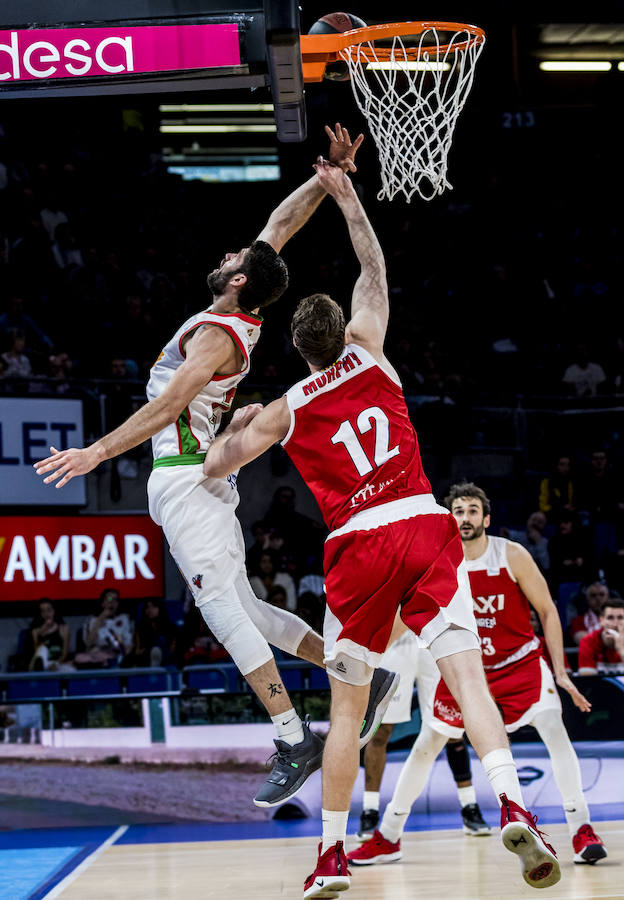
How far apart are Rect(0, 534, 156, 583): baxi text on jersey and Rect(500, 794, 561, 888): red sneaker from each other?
835cm

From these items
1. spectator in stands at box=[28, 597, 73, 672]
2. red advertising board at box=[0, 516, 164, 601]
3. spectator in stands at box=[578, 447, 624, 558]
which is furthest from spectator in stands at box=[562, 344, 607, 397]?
spectator in stands at box=[28, 597, 73, 672]

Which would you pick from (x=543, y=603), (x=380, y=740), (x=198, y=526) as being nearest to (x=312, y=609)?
(x=380, y=740)

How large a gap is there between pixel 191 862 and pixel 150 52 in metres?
4.66

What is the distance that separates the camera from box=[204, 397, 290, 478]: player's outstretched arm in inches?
180

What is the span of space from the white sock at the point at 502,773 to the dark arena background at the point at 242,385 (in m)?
1.36

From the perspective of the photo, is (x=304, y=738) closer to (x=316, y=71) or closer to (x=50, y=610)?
(x=316, y=71)

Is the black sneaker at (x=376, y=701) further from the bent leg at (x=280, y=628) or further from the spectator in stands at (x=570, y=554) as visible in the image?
the spectator in stands at (x=570, y=554)

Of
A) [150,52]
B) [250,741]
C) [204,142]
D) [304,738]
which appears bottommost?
[250,741]

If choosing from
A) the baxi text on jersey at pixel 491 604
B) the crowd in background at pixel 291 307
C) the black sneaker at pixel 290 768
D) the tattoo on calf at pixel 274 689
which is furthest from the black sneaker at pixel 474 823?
the crowd in background at pixel 291 307

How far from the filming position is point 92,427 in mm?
11328

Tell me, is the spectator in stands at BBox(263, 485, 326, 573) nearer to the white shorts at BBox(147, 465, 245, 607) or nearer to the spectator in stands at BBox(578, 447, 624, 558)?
the spectator in stands at BBox(578, 447, 624, 558)

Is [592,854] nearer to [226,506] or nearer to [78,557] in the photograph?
[226,506]

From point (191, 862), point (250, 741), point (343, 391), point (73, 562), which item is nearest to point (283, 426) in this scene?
point (343, 391)

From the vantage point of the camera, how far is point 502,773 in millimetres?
4055
